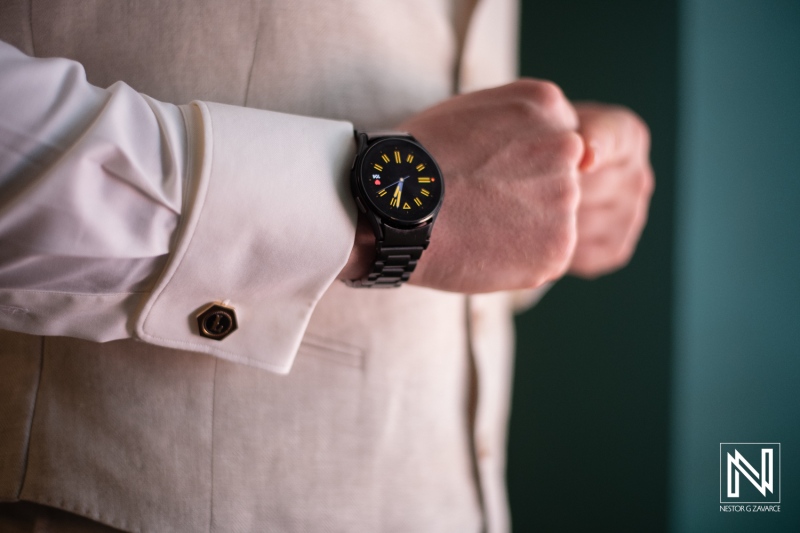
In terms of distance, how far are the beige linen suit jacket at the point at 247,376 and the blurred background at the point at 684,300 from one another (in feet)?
2.52

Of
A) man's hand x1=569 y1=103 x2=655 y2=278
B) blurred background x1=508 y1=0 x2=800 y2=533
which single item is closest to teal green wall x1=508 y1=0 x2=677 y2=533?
blurred background x1=508 y1=0 x2=800 y2=533

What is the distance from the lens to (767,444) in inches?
46.0

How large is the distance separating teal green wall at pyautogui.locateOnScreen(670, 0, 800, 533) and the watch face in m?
0.98

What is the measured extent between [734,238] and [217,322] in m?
1.21

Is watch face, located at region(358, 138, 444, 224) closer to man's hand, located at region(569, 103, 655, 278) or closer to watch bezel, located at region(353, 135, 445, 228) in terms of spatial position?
watch bezel, located at region(353, 135, 445, 228)

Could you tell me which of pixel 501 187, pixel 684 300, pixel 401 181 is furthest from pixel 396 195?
pixel 684 300

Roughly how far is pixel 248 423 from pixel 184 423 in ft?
0.24

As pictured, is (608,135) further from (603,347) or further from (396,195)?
(603,347)

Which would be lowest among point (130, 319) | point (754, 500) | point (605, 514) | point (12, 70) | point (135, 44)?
point (605, 514)

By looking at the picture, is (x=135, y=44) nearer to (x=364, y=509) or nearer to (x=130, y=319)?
(x=130, y=319)

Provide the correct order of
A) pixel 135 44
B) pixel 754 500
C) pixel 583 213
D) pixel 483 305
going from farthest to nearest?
1. pixel 754 500
2. pixel 583 213
3. pixel 483 305
4. pixel 135 44

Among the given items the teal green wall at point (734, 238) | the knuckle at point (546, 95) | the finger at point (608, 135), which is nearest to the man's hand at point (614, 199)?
the finger at point (608, 135)

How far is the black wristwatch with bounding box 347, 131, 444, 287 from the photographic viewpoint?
1.77 feet

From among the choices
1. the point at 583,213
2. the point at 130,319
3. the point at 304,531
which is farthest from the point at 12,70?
the point at 583,213
